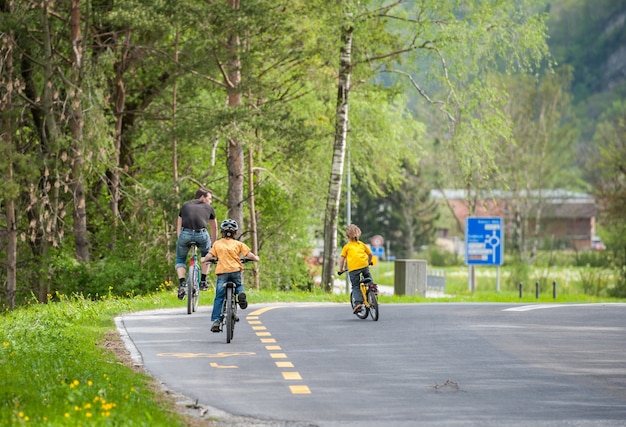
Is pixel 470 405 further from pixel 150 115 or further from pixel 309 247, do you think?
pixel 309 247

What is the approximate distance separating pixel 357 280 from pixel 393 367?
6770 mm

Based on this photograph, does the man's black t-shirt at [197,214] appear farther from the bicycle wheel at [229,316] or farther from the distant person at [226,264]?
the bicycle wheel at [229,316]

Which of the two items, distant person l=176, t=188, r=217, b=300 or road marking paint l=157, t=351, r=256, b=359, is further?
distant person l=176, t=188, r=217, b=300

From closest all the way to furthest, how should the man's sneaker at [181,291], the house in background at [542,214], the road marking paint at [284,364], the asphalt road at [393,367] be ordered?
the asphalt road at [393,367], the road marking paint at [284,364], the man's sneaker at [181,291], the house in background at [542,214]

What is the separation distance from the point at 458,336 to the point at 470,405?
6894 mm

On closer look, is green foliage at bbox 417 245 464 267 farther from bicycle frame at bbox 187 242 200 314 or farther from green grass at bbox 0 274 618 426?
green grass at bbox 0 274 618 426

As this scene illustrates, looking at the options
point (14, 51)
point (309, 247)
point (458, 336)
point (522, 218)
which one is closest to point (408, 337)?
point (458, 336)

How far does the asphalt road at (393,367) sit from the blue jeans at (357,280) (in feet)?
1.21

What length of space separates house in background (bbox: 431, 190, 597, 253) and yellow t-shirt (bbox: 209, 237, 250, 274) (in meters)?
39.0

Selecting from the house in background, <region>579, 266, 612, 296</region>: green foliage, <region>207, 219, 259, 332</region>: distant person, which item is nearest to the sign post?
the house in background

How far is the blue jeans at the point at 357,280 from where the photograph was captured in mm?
21391

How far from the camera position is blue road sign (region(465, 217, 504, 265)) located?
51031 millimetres

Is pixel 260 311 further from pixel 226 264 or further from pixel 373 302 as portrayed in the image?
pixel 226 264

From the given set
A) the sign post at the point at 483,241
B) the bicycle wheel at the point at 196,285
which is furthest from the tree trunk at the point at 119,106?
the bicycle wheel at the point at 196,285
